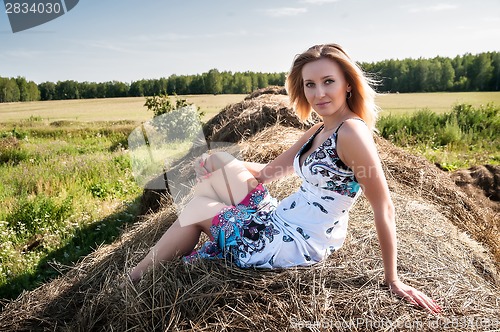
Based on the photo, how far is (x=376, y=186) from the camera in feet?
6.58

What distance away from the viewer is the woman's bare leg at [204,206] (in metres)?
2.46

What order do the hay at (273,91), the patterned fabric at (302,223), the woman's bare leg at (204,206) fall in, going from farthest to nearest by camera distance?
the hay at (273,91) → the woman's bare leg at (204,206) → the patterned fabric at (302,223)

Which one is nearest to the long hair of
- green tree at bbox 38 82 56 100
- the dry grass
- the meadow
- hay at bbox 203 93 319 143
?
the meadow

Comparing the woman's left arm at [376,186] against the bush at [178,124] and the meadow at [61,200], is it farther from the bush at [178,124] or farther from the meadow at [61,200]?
the bush at [178,124]

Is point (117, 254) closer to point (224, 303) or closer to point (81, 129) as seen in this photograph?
point (224, 303)

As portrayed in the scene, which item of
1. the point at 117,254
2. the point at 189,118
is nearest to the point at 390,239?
the point at 117,254

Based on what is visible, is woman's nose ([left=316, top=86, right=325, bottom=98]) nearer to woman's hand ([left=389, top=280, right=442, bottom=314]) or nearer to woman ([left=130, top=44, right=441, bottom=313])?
woman ([left=130, top=44, right=441, bottom=313])

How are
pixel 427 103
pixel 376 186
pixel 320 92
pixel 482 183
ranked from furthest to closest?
pixel 427 103 < pixel 482 183 < pixel 320 92 < pixel 376 186

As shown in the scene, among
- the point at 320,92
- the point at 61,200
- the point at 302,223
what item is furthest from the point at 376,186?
the point at 61,200

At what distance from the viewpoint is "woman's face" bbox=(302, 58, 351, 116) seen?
7.38ft

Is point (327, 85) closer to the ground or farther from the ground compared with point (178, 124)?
farther from the ground

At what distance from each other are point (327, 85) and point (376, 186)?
24.1 inches

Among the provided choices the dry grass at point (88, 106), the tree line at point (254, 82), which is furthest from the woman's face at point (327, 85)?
the tree line at point (254, 82)

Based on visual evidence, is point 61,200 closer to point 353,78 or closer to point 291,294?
point 291,294
